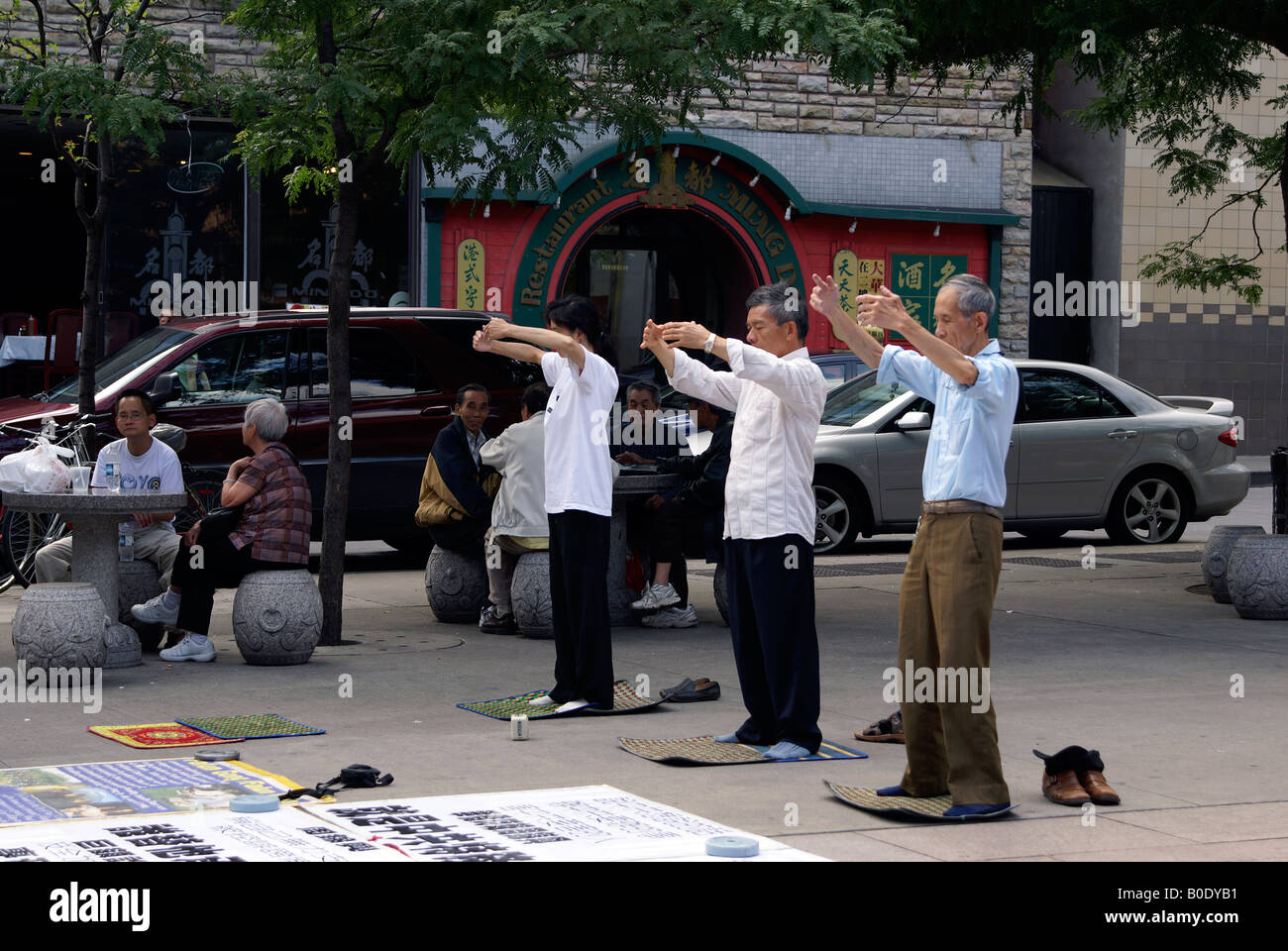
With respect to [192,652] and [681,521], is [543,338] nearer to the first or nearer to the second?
[192,652]

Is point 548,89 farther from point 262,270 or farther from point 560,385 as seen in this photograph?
point 262,270

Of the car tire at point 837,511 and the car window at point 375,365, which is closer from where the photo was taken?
the car window at point 375,365

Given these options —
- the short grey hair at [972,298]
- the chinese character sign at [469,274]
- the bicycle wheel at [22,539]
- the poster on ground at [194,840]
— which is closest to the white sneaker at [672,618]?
the bicycle wheel at [22,539]

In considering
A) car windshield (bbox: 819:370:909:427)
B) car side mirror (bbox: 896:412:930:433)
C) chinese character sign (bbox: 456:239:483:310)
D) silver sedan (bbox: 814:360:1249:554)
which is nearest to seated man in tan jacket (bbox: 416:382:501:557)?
silver sedan (bbox: 814:360:1249:554)

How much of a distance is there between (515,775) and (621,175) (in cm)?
1479

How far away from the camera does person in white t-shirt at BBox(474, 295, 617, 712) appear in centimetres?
808

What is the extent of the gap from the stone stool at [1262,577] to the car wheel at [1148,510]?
13.6 ft

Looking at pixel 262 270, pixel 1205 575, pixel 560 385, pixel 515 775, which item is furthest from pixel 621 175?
pixel 515 775

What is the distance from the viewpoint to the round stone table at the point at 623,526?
1096 cm

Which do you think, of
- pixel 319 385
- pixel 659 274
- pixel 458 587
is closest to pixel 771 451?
pixel 458 587

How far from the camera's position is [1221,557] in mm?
12117

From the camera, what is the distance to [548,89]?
10117 millimetres

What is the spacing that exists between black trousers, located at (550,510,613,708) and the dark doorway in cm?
1351

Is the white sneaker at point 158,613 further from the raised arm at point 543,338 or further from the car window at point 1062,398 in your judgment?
the car window at point 1062,398
